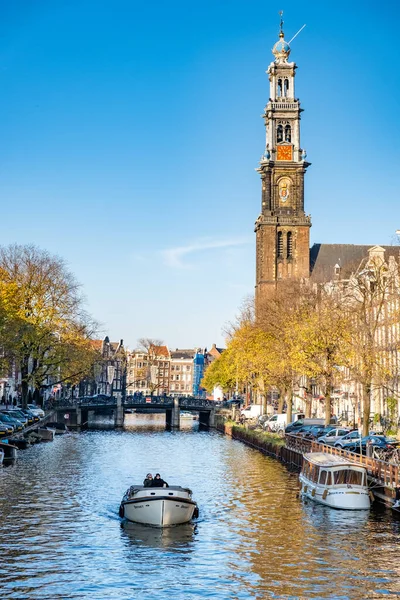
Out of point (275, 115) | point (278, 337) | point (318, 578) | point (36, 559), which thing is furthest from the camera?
point (275, 115)

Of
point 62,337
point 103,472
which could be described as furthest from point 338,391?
point 103,472

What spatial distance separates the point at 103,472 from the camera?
58281 millimetres

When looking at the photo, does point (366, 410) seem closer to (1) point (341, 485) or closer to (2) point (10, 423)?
(1) point (341, 485)

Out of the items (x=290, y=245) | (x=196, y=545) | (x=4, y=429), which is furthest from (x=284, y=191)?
(x=196, y=545)

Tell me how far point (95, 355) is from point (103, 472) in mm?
46569

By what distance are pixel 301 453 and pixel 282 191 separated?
87898mm

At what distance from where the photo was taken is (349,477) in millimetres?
43344

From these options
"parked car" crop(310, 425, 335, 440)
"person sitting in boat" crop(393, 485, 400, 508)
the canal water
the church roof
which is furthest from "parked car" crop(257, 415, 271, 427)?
"person sitting in boat" crop(393, 485, 400, 508)

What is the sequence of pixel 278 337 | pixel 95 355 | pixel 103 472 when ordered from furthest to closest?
1. pixel 95 355
2. pixel 278 337
3. pixel 103 472

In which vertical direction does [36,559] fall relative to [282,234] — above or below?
below

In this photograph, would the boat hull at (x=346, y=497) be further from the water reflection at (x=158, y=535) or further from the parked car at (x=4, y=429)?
the parked car at (x=4, y=429)

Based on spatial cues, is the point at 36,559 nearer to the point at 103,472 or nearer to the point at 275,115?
the point at 103,472

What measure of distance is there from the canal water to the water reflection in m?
0.04

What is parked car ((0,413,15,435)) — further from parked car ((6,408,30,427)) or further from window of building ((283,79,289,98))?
window of building ((283,79,289,98))
